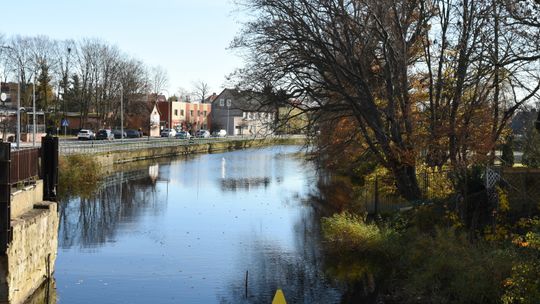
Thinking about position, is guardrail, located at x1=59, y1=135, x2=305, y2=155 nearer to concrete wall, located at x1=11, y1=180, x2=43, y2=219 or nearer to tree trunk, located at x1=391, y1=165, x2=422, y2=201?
tree trunk, located at x1=391, y1=165, x2=422, y2=201

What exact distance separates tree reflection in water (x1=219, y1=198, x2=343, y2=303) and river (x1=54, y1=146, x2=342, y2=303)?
3 cm

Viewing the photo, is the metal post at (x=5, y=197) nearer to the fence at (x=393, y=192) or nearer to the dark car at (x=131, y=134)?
the fence at (x=393, y=192)

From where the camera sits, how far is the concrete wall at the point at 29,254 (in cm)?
1462

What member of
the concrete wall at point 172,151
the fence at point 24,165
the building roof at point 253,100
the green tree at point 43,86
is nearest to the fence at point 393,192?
the concrete wall at point 172,151

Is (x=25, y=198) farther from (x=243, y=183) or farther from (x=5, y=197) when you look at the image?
(x=243, y=183)

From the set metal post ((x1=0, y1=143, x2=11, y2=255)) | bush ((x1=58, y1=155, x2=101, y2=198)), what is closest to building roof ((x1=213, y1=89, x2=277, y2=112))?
metal post ((x1=0, y1=143, x2=11, y2=255))

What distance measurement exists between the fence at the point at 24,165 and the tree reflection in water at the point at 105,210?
16.5 ft

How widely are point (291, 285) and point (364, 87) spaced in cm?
909

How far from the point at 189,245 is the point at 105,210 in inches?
383

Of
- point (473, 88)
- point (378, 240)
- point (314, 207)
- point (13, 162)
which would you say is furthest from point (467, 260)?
point (314, 207)

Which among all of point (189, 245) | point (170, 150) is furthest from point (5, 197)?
point (170, 150)

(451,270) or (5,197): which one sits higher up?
(5,197)

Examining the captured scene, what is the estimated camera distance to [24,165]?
18.1m

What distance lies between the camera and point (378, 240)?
19719mm
